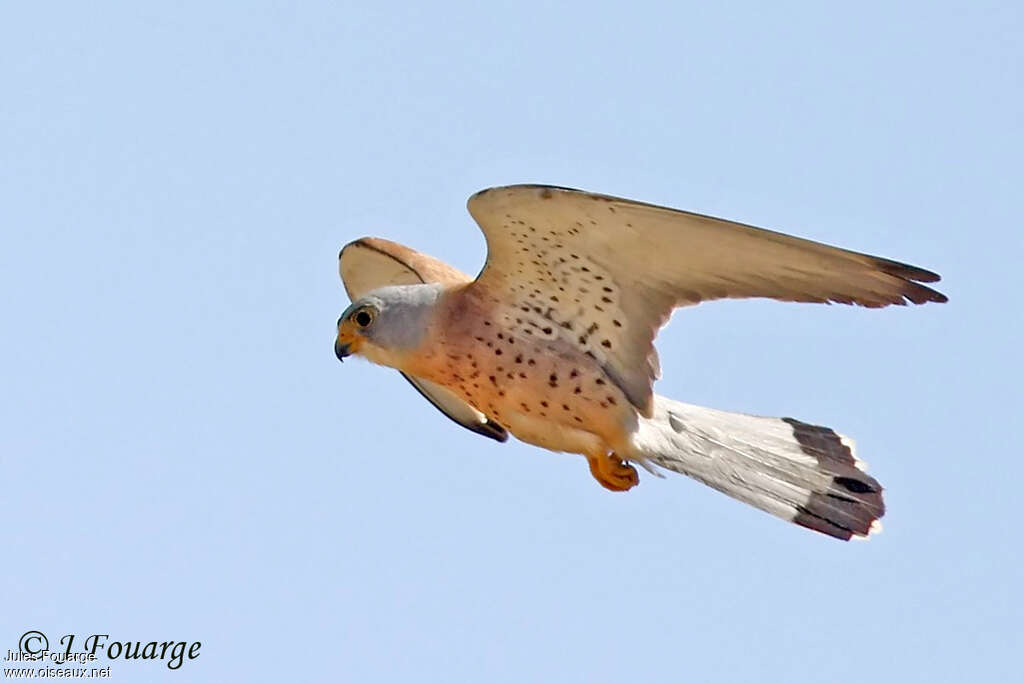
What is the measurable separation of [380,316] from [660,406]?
1.28 meters

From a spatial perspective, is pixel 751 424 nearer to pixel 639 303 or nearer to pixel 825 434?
pixel 825 434

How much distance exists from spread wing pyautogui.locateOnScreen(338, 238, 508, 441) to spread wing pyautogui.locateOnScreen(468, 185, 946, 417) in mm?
918

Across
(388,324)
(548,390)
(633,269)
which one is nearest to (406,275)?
(388,324)

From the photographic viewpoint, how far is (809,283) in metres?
6.31

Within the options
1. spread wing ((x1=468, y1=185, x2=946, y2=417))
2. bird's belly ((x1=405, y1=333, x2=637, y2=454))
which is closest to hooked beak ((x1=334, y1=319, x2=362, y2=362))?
bird's belly ((x1=405, y1=333, x2=637, y2=454))

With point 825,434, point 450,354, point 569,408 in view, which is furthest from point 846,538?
point 450,354

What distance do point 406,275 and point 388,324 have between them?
0.82m

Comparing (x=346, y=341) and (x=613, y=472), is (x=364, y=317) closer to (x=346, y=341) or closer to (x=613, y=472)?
(x=346, y=341)

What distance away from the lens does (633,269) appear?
264 inches

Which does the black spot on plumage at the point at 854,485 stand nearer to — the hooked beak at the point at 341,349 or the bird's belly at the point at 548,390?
the bird's belly at the point at 548,390

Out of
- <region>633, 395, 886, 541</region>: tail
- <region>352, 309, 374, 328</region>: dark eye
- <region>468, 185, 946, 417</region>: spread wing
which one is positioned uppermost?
<region>468, 185, 946, 417</region>: spread wing

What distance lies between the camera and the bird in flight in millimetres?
6332

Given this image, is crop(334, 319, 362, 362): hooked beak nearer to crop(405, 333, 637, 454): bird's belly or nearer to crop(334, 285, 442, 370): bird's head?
crop(334, 285, 442, 370): bird's head

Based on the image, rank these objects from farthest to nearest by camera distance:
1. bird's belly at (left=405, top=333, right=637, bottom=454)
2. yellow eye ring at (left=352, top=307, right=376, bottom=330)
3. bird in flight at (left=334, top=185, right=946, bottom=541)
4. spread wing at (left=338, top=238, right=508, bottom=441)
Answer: spread wing at (left=338, top=238, right=508, bottom=441), yellow eye ring at (left=352, top=307, right=376, bottom=330), bird's belly at (left=405, top=333, right=637, bottom=454), bird in flight at (left=334, top=185, right=946, bottom=541)
